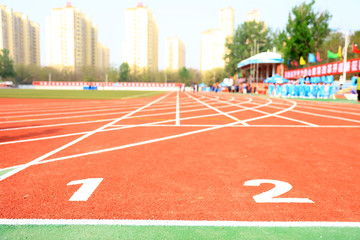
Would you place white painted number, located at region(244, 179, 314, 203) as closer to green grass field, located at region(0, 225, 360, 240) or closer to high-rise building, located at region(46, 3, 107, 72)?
green grass field, located at region(0, 225, 360, 240)

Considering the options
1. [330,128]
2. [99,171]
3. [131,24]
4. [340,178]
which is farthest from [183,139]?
[131,24]

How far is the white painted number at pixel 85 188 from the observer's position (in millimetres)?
2541

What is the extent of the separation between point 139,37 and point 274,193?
118m

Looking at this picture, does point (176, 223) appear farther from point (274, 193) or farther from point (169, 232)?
point (274, 193)

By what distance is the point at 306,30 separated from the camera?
126 ft

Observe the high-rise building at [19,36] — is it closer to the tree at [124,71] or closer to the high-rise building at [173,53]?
the tree at [124,71]

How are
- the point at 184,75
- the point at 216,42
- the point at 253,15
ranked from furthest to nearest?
the point at 216,42, the point at 184,75, the point at 253,15

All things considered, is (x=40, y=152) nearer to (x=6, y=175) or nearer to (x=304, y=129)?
(x=6, y=175)

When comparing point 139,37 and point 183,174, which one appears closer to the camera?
point 183,174

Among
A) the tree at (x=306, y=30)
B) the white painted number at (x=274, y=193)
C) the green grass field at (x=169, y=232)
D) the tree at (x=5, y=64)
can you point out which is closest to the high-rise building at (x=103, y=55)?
the tree at (x=5, y=64)

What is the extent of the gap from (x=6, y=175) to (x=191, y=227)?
7.69 ft

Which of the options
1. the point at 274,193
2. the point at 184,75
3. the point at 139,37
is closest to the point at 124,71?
the point at 184,75

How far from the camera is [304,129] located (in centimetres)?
675

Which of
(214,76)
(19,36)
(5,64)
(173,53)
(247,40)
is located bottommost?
(214,76)
